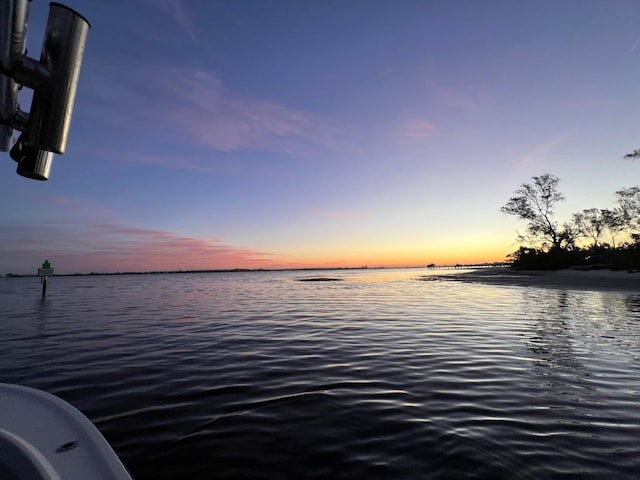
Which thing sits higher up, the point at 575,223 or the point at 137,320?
the point at 575,223

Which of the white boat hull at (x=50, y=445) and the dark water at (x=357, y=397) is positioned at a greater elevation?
the white boat hull at (x=50, y=445)

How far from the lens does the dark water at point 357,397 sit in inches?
128

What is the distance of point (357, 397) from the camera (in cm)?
499

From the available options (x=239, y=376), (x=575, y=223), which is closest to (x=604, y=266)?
(x=575, y=223)

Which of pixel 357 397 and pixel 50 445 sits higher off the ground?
pixel 50 445

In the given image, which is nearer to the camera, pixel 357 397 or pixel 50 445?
pixel 50 445

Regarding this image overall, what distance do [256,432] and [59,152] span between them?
144 inches

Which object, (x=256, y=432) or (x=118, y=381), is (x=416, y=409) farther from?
(x=118, y=381)

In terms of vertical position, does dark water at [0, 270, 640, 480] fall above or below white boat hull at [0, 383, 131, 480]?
below

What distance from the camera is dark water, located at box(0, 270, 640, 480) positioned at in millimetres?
3246

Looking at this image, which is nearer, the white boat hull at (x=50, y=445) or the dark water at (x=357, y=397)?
the white boat hull at (x=50, y=445)

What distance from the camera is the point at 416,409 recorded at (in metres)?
4.48

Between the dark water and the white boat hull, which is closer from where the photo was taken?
the white boat hull

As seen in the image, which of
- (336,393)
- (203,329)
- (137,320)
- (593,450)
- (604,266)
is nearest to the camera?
(593,450)
